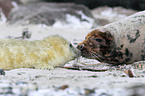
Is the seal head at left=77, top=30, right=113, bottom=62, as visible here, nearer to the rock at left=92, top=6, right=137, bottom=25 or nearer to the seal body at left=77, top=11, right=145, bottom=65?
the seal body at left=77, top=11, right=145, bottom=65

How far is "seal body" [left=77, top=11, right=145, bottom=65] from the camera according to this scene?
275cm

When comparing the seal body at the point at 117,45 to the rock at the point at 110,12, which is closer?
the seal body at the point at 117,45

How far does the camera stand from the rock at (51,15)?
25.1 ft

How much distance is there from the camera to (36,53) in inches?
107

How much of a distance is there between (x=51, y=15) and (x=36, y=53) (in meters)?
5.25

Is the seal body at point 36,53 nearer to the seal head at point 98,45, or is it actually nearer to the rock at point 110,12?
the seal head at point 98,45

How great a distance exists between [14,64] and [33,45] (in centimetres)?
41

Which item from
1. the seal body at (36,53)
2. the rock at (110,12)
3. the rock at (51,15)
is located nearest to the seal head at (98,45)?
the seal body at (36,53)

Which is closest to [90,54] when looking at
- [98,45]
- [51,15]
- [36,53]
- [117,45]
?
[98,45]

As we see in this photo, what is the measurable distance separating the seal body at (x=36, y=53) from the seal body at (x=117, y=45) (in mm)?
253

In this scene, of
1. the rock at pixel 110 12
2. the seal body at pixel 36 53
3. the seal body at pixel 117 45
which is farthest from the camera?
the rock at pixel 110 12

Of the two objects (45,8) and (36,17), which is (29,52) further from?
(45,8)

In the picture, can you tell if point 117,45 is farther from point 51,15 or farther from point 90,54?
point 51,15

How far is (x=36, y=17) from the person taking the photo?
7629 millimetres
